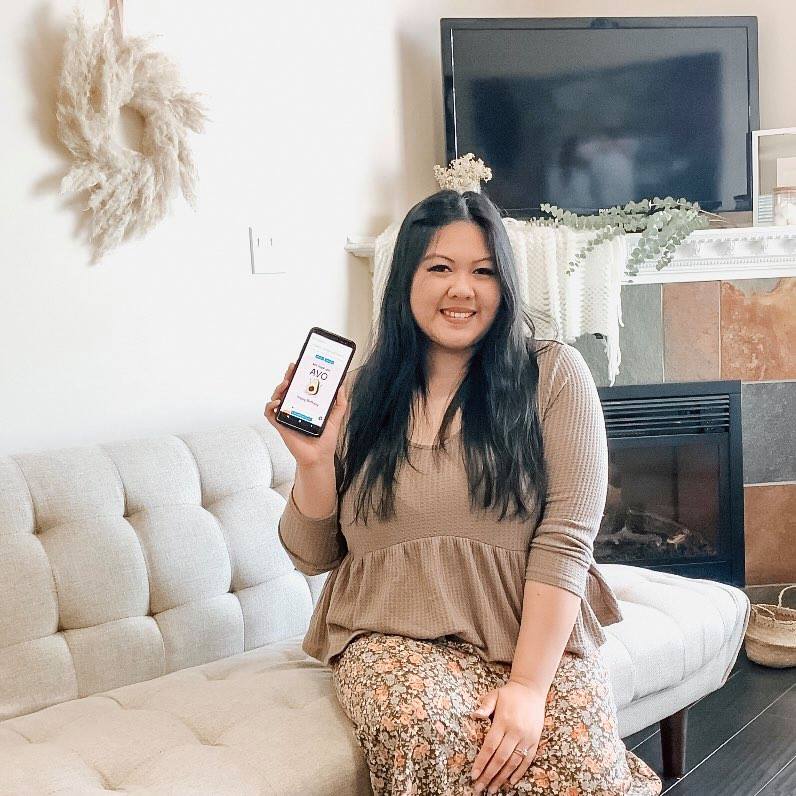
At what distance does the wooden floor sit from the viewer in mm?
2070

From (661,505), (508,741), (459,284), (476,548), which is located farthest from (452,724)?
(661,505)

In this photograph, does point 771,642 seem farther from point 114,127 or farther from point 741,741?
point 114,127

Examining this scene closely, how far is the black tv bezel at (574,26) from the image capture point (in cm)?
300

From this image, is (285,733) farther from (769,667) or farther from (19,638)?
(769,667)

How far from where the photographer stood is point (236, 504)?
1990 millimetres

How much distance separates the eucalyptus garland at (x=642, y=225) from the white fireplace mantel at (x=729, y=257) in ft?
0.20

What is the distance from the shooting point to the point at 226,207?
95.9 inches

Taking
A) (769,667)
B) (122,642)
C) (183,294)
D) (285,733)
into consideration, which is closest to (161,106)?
(183,294)

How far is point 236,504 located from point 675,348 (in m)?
1.62

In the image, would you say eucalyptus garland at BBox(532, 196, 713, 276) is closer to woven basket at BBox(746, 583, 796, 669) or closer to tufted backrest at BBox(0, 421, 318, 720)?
woven basket at BBox(746, 583, 796, 669)

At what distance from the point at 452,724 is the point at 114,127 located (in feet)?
4.68

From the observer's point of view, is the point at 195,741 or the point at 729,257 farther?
the point at 729,257

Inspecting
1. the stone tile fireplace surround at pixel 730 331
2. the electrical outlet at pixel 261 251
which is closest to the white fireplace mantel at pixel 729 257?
the stone tile fireplace surround at pixel 730 331

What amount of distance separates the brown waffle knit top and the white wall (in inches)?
32.7
